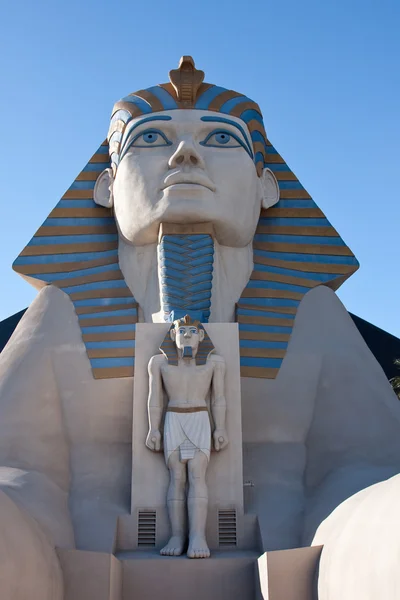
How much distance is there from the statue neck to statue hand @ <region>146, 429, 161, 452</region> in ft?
4.56

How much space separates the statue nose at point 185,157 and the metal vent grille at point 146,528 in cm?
349

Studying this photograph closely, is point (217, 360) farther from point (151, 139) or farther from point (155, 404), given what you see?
point (151, 139)

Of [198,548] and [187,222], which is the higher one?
[187,222]

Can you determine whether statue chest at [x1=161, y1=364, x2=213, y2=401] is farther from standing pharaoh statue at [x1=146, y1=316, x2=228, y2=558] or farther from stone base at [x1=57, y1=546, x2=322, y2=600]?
stone base at [x1=57, y1=546, x2=322, y2=600]

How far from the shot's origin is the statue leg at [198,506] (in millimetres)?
6762

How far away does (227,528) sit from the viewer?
23.6 feet

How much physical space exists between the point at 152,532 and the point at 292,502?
125cm


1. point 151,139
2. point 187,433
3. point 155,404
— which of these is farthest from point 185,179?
point 187,433

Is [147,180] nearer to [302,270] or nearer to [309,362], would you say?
[302,270]

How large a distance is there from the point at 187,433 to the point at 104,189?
11.0ft

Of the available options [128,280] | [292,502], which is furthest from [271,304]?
[292,502]

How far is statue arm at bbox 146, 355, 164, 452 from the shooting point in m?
7.29

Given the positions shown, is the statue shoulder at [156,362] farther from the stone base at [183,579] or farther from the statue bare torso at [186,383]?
the stone base at [183,579]

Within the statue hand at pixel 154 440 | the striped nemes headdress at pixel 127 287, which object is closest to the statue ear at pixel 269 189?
the striped nemes headdress at pixel 127 287
